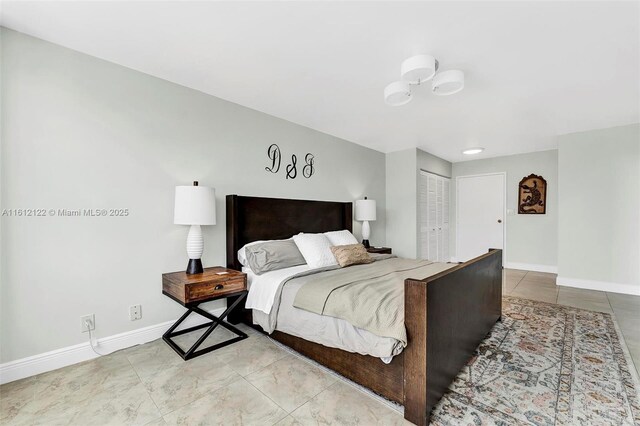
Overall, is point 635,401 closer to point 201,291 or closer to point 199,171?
point 201,291

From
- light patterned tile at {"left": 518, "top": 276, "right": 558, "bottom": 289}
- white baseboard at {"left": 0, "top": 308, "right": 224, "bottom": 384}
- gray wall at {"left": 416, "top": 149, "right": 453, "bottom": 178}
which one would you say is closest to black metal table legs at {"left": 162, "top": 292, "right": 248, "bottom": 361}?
white baseboard at {"left": 0, "top": 308, "right": 224, "bottom": 384}

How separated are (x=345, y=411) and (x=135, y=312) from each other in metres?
1.86

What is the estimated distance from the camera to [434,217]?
220 inches

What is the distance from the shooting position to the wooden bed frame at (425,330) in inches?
57.5

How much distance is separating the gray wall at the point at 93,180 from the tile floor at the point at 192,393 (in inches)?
12.5

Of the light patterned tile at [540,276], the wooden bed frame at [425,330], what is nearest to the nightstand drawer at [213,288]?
the wooden bed frame at [425,330]

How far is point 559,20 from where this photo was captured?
1.74 meters

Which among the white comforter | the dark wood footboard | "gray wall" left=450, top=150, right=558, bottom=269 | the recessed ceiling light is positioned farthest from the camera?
"gray wall" left=450, top=150, right=558, bottom=269

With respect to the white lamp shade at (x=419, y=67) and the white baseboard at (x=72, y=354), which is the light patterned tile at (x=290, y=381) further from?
the white lamp shade at (x=419, y=67)

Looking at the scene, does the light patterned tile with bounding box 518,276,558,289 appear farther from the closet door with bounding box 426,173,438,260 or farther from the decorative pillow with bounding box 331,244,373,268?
the decorative pillow with bounding box 331,244,373,268

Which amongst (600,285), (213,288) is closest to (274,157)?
(213,288)

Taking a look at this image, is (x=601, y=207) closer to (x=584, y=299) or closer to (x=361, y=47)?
(x=584, y=299)

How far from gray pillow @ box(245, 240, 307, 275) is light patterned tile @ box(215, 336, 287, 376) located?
59 cm

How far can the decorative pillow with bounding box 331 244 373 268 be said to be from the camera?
2.85 m
